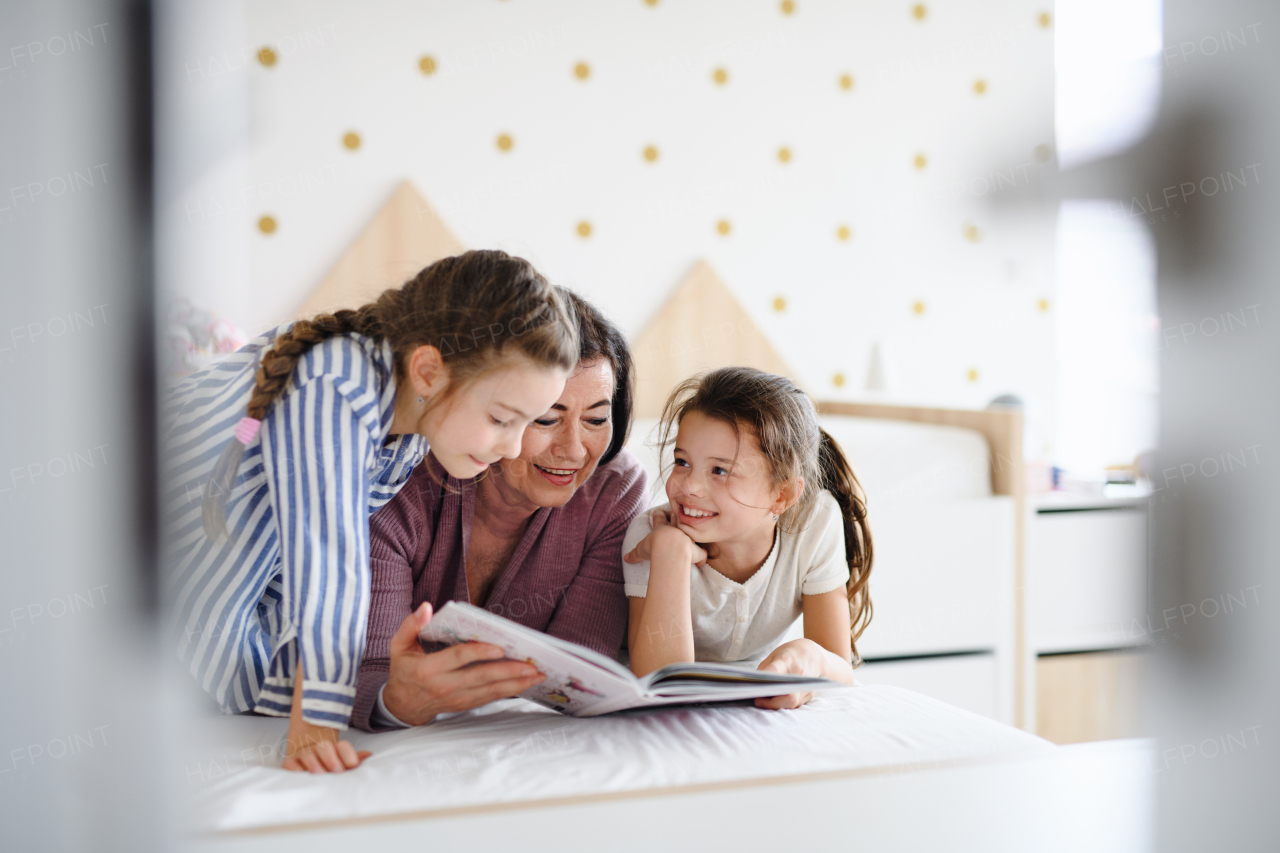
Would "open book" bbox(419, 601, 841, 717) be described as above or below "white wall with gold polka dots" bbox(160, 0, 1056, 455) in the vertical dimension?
below

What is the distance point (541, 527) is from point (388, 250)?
1.27m

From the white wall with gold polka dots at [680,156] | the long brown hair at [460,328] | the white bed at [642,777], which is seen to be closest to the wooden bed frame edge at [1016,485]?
the white wall with gold polka dots at [680,156]

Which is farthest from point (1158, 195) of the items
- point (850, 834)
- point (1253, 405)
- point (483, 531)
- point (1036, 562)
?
point (1036, 562)

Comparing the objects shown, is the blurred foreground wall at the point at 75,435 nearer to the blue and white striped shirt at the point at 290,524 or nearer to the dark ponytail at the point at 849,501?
the blue and white striped shirt at the point at 290,524

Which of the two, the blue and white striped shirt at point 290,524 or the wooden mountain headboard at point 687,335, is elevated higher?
the wooden mountain headboard at point 687,335

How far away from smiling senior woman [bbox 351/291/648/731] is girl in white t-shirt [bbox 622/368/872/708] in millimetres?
43

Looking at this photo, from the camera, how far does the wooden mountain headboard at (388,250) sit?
2039 mm

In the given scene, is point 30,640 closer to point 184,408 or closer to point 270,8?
point 184,408

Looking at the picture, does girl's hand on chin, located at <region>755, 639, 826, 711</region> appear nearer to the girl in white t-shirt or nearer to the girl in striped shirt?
the girl in white t-shirt

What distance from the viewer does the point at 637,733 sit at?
0.77 meters

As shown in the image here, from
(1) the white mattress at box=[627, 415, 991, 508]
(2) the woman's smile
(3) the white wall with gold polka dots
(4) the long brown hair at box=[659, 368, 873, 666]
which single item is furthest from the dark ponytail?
(3) the white wall with gold polka dots

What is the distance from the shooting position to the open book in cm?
66

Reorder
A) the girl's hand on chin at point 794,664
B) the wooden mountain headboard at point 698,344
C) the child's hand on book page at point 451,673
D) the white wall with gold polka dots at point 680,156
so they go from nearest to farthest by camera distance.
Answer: the child's hand on book page at point 451,673 < the girl's hand on chin at point 794,664 < the white wall with gold polka dots at point 680,156 < the wooden mountain headboard at point 698,344

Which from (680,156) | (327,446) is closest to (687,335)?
(680,156)
